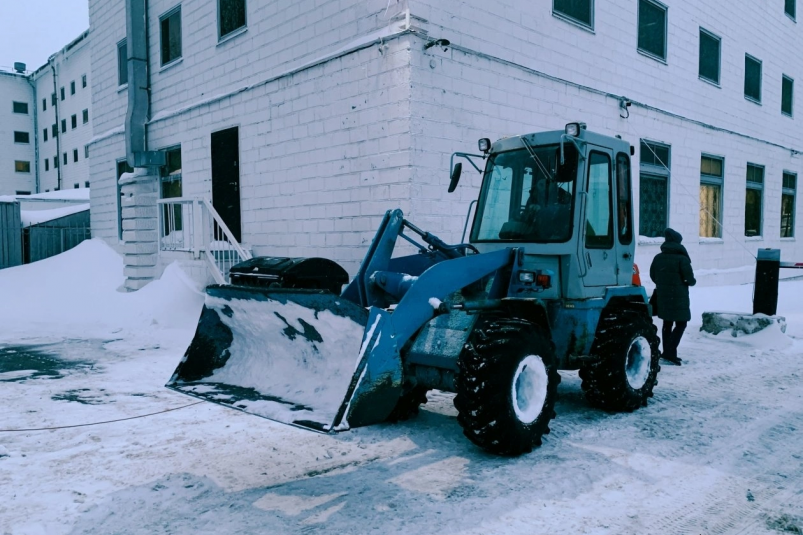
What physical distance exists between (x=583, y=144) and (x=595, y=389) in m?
2.06

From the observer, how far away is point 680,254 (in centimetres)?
781

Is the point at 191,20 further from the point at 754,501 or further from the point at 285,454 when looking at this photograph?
the point at 754,501

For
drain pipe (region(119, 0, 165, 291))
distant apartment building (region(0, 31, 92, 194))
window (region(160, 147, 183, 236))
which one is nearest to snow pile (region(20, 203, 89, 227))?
drain pipe (region(119, 0, 165, 291))

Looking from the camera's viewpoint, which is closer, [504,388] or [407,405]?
[504,388]

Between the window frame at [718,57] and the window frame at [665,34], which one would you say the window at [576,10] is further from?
the window frame at [718,57]

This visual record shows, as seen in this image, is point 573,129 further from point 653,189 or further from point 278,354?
point 653,189

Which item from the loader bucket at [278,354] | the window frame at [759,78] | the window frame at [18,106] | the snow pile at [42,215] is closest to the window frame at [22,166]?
the window frame at [18,106]

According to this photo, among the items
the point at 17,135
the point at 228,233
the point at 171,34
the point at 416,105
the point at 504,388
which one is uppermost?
the point at 17,135

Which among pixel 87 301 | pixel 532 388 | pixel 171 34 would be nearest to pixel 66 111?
pixel 171 34

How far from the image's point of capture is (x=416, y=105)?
8.12 metres

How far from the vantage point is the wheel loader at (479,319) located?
162 inches

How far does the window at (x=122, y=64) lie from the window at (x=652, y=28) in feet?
38.3

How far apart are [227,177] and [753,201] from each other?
44.4ft

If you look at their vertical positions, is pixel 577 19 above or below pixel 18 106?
below
